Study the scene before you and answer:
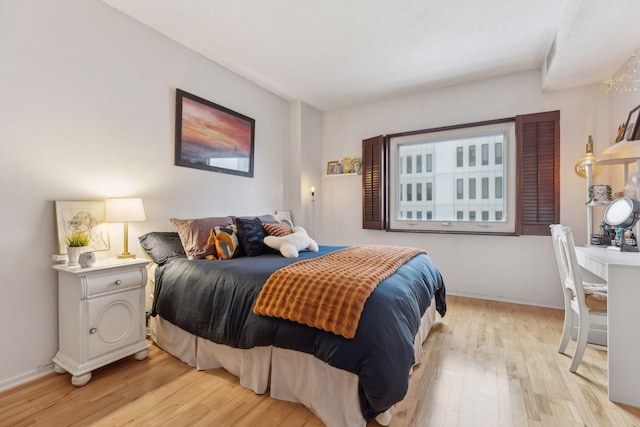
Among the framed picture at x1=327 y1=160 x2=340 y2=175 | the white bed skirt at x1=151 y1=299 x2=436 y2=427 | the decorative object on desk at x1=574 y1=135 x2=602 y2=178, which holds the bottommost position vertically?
the white bed skirt at x1=151 y1=299 x2=436 y2=427

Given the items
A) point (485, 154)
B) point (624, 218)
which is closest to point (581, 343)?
point (624, 218)

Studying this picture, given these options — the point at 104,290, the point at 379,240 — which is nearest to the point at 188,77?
the point at 104,290

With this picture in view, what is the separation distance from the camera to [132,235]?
2447 millimetres

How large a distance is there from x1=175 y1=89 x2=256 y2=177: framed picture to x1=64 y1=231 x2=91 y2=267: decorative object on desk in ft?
3.55

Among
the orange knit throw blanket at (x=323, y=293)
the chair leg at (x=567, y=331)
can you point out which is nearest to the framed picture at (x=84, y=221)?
the orange knit throw blanket at (x=323, y=293)

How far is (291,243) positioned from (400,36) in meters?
2.13

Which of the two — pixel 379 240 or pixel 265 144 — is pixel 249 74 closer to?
pixel 265 144

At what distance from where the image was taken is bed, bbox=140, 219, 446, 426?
1374 mm

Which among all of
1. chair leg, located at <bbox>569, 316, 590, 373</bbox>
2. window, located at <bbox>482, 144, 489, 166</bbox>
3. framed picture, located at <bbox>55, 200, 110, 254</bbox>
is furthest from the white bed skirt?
window, located at <bbox>482, 144, 489, 166</bbox>

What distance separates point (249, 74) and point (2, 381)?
333 cm

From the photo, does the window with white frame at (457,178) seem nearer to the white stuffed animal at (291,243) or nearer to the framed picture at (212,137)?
the white stuffed animal at (291,243)

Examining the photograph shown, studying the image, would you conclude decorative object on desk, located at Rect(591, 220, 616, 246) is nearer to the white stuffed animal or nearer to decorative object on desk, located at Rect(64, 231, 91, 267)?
the white stuffed animal

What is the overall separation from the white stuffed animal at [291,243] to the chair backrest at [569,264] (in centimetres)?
187

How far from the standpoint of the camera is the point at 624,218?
2154mm
